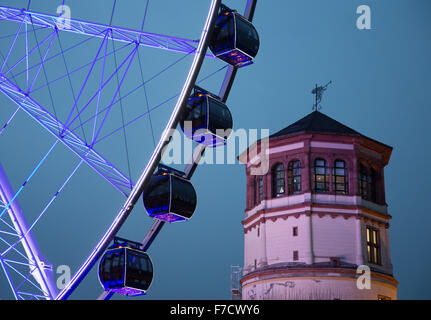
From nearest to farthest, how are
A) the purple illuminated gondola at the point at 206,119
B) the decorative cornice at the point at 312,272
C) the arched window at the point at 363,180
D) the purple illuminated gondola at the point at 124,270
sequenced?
the purple illuminated gondola at the point at 124,270
the purple illuminated gondola at the point at 206,119
the decorative cornice at the point at 312,272
the arched window at the point at 363,180

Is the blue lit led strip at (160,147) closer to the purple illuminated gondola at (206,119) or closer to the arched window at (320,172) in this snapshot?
the purple illuminated gondola at (206,119)

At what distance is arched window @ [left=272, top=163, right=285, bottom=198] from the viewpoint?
4616cm

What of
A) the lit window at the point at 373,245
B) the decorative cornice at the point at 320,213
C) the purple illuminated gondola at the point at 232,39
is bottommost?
the purple illuminated gondola at the point at 232,39

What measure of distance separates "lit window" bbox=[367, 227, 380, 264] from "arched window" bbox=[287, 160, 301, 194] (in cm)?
498

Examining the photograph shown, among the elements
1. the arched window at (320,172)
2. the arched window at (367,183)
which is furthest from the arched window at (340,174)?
the arched window at (367,183)

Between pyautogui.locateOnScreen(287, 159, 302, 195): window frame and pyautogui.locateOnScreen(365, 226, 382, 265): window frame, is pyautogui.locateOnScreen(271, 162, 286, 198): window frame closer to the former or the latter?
pyautogui.locateOnScreen(287, 159, 302, 195): window frame

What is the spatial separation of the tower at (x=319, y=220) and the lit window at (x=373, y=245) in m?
0.06

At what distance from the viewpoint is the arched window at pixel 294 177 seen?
4553 cm

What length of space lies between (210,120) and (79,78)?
113 m

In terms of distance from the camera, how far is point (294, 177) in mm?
45781

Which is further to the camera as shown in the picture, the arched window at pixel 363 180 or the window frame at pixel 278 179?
the arched window at pixel 363 180

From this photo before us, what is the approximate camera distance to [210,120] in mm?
18484

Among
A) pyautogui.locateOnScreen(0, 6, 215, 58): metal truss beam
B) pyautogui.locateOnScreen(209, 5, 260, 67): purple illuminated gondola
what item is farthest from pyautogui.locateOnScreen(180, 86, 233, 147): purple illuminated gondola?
pyautogui.locateOnScreen(0, 6, 215, 58): metal truss beam
